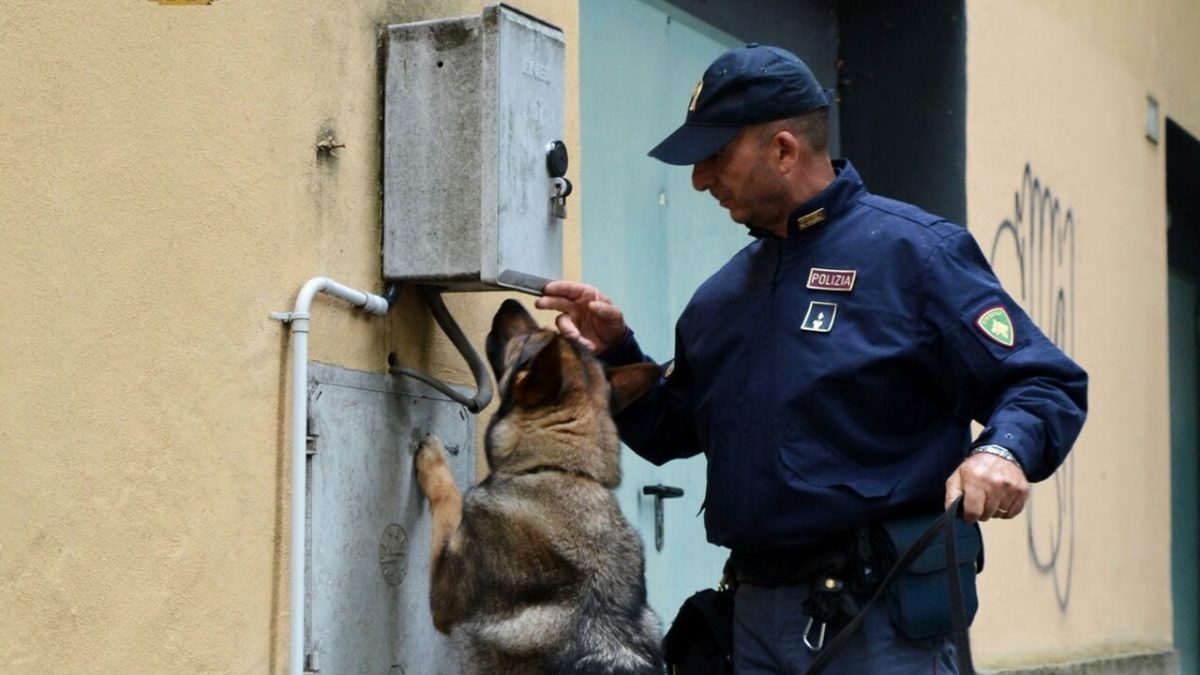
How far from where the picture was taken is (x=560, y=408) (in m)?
3.79

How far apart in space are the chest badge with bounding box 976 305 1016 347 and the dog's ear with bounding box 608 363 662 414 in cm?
81

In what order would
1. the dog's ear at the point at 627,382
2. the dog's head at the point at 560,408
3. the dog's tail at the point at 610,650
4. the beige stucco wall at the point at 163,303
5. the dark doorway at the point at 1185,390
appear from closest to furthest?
the beige stucco wall at the point at 163,303, the dog's tail at the point at 610,650, the dog's head at the point at 560,408, the dog's ear at the point at 627,382, the dark doorway at the point at 1185,390

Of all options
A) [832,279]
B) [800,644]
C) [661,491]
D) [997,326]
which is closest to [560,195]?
[832,279]

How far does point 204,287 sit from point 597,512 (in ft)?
3.27

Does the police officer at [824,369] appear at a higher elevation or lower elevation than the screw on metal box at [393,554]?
higher

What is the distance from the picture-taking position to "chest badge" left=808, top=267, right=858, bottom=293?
143 inches

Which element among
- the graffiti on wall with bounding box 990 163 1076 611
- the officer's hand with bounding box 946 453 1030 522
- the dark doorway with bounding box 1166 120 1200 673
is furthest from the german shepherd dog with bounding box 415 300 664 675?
the dark doorway with bounding box 1166 120 1200 673

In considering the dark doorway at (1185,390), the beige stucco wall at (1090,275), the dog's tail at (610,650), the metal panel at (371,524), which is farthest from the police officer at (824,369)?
the dark doorway at (1185,390)

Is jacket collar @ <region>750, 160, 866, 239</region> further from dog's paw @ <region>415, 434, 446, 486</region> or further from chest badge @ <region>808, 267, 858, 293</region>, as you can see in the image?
dog's paw @ <region>415, 434, 446, 486</region>

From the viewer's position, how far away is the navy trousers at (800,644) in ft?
11.5

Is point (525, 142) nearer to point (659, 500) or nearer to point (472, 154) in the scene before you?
point (472, 154)

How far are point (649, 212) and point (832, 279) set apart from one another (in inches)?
81.5

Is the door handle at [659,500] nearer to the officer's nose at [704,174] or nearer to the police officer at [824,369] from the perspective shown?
the police officer at [824,369]

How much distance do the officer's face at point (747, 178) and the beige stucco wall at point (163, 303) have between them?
818 mm
